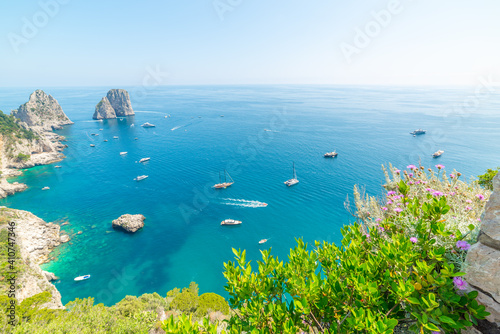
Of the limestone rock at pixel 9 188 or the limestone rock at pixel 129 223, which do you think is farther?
the limestone rock at pixel 9 188

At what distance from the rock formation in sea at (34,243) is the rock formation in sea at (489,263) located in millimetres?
40706

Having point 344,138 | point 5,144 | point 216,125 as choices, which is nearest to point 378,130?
point 344,138

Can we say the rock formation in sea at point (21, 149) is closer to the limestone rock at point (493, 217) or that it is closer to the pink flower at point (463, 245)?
the pink flower at point (463, 245)

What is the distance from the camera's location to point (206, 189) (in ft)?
194

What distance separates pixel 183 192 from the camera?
58.0 metres

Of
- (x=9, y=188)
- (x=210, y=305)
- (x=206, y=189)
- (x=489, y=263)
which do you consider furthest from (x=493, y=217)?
(x=9, y=188)

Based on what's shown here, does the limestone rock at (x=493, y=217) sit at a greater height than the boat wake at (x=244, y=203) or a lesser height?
greater

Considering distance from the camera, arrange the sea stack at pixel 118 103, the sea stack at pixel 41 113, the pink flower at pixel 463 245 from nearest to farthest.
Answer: the pink flower at pixel 463 245
the sea stack at pixel 41 113
the sea stack at pixel 118 103

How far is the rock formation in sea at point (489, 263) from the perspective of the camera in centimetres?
407

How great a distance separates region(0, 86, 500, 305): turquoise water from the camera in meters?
38.1

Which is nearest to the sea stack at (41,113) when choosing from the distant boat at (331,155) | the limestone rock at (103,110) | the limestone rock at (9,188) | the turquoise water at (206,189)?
the limestone rock at (103,110)

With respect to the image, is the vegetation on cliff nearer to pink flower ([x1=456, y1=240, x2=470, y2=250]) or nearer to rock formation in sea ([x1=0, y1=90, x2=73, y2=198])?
pink flower ([x1=456, y1=240, x2=470, y2=250])

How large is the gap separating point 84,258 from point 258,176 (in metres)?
43.5

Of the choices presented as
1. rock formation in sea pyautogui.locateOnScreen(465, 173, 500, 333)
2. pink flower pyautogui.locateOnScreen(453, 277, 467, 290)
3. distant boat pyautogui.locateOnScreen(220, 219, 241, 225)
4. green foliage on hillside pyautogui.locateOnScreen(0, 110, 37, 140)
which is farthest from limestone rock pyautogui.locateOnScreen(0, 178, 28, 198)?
rock formation in sea pyautogui.locateOnScreen(465, 173, 500, 333)
